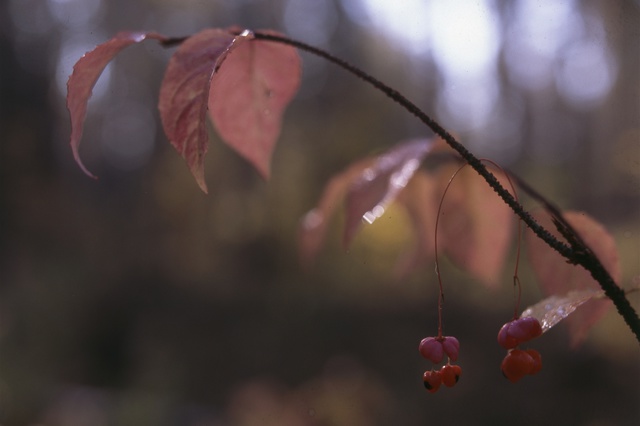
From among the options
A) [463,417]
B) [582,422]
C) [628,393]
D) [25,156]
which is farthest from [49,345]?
[628,393]

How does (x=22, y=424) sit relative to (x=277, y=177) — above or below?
below

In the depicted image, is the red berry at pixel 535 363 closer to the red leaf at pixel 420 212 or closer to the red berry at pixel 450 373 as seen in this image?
the red berry at pixel 450 373

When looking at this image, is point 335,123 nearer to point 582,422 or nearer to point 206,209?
point 206,209

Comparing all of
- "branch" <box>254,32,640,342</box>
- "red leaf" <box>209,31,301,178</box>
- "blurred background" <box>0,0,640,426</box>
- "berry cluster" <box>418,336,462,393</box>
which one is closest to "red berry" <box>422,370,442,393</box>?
"berry cluster" <box>418,336,462,393</box>

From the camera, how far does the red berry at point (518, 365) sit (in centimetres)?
40

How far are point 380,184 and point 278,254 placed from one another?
6508 mm

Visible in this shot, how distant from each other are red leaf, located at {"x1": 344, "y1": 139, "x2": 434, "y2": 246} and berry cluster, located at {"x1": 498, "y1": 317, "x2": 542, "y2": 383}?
198mm

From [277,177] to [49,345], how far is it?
2841mm

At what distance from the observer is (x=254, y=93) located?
58cm

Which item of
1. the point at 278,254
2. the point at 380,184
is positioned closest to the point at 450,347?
the point at 380,184

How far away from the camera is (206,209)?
725cm

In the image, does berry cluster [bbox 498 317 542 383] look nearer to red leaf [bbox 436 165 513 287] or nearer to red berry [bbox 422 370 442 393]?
red berry [bbox 422 370 442 393]

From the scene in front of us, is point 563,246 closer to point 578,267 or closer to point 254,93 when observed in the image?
point 578,267

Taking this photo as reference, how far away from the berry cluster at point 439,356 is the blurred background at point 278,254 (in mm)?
3190
